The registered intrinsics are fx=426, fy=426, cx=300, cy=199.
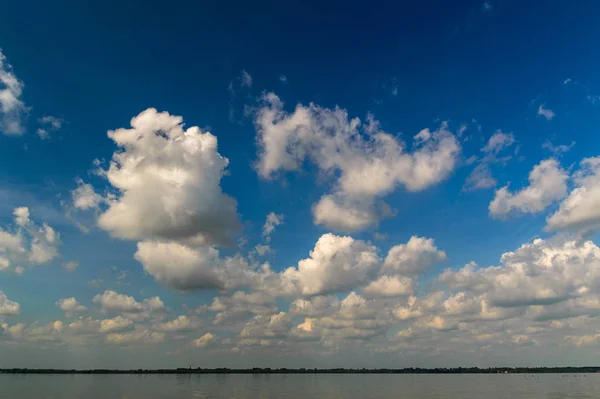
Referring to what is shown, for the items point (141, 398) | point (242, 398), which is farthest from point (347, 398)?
point (141, 398)

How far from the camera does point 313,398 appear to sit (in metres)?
120

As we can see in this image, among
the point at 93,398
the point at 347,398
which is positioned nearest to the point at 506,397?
the point at 347,398

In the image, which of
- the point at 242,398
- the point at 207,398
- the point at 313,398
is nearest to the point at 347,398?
the point at 313,398

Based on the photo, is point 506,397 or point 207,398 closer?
point 207,398

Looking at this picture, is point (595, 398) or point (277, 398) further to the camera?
point (277, 398)

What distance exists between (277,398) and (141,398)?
36.9 meters

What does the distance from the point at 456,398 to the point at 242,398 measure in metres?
58.4

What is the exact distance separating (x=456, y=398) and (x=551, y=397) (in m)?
28.6

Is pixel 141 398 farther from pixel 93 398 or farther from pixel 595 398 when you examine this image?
pixel 595 398

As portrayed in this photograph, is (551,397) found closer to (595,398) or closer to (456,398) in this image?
(595,398)

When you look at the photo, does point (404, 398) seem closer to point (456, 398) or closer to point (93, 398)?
point (456, 398)

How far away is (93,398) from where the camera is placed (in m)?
116

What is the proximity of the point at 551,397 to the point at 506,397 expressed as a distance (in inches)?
469

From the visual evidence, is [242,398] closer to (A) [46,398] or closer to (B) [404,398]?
(B) [404,398]
